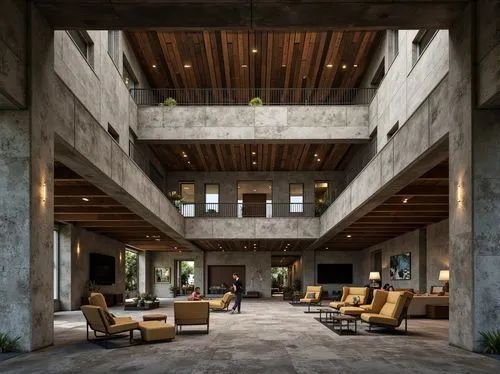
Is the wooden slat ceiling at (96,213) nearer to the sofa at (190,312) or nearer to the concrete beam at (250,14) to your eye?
the concrete beam at (250,14)

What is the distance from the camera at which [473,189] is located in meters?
8.76

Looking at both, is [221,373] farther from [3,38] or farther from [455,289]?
[3,38]

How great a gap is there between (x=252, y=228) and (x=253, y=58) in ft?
28.9

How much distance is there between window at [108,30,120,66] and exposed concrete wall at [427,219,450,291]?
13.2 metres

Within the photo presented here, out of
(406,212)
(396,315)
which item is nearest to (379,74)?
(406,212)

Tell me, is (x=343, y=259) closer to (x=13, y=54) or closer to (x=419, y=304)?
(x=419, y=304)

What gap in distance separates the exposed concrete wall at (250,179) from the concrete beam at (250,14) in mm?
21025

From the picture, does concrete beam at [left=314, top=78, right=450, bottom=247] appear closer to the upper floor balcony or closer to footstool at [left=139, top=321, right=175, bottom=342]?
the upper floor balcony

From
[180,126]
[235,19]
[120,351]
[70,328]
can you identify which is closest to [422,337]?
[120,351]

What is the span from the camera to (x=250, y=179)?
31078 mm

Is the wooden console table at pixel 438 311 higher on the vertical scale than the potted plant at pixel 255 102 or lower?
lower

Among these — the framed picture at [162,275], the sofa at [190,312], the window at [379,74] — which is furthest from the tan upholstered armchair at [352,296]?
the framed picture at [162,275]

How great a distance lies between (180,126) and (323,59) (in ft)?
22.3

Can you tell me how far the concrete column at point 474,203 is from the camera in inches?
339
